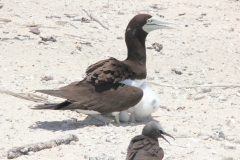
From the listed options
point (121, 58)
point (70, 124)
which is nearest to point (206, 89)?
point (121, 58)

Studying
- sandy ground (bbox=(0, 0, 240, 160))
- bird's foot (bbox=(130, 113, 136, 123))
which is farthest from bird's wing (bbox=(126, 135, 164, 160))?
bird's foot (bbox=(130, 113, 136, 123))

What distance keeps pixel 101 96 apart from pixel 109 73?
1.18 feet

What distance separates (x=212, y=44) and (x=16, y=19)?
4558 millimetres

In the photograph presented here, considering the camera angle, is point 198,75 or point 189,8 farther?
point 189,8

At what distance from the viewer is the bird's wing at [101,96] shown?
8.28 m

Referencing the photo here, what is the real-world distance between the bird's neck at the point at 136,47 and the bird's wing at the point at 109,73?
0.48 m

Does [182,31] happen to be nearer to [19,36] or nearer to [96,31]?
[96,31]

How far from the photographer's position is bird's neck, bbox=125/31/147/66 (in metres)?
9.01

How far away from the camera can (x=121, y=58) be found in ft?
38.3

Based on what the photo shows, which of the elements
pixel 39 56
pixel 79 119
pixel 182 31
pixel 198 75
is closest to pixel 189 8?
pixel 182 31

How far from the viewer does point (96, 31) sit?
Answer: 13.0 meters

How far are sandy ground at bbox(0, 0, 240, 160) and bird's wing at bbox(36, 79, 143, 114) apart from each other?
1.02 ft

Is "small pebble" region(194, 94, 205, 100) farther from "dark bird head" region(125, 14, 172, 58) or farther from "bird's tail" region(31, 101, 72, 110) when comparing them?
"bird's tail" region(31, 101, 72, 110)

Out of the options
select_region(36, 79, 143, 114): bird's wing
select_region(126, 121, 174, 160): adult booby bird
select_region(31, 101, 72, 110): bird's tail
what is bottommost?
select_region(31, 101, 72, 110): bird's tail
